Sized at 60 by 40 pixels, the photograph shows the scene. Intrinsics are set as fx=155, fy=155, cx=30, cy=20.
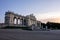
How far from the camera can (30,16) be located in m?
144

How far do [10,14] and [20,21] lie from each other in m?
19.9

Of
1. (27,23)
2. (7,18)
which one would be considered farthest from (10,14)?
(27,23)

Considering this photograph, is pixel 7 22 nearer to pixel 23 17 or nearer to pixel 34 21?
pixel 23 17

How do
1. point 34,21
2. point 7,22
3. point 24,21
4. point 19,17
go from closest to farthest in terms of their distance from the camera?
1. point 7,22
2. point 19,17
3. point 24,21
4. point 34,21

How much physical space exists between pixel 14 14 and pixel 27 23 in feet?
56.5

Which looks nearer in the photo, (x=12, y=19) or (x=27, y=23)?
(x=12, y=19)

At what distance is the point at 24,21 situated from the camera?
139m

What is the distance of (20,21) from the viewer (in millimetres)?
136125

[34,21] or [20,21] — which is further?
[34,21]

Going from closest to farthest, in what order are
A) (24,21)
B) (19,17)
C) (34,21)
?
(19,17)
(24,21)
(34,21)

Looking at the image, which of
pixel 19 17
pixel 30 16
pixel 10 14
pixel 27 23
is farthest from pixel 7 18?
pixel 30 16

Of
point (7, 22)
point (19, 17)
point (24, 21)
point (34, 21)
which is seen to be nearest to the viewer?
point (7, 22)

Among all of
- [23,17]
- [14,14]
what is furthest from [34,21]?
[14,14]

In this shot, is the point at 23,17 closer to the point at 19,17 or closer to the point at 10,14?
the point at 19,17
